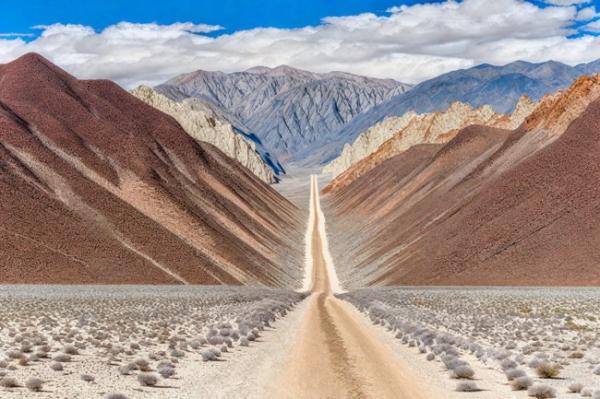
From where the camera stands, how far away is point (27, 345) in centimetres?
2084

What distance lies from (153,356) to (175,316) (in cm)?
1253

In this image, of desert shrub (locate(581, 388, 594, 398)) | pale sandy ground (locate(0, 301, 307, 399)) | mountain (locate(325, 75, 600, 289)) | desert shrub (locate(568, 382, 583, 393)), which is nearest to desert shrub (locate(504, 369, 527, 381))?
desert shrub (locate(568, 382, 583, 393))

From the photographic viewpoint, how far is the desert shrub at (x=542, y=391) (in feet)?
52.6

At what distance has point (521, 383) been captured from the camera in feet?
56.5

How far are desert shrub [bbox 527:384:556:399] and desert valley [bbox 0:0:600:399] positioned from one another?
6cm

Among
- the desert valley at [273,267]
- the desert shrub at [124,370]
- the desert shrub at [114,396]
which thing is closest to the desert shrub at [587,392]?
the desert valley at [273,267]

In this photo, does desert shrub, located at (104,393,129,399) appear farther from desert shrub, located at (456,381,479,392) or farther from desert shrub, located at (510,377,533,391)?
desert shrub, located at (510,377,533,391)

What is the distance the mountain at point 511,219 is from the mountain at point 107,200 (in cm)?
1225

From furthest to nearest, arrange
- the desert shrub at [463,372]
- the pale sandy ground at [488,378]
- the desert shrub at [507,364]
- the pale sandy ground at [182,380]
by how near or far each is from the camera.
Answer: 1. the desert shrub at [507,364]
2. the desert shrub at [463,372]
3. the pale sandy ground at [488,378]
4. the pale sandy ground at [182,380]

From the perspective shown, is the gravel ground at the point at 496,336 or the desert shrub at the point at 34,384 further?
the gravel ground at the point at 496,336

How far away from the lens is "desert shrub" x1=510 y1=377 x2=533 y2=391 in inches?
677

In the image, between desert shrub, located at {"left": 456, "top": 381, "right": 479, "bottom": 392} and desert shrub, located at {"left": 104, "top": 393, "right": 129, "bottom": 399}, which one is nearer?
desert shrub, located at {"left": 104, "top": 393, "right": 129, "bottom": 399}

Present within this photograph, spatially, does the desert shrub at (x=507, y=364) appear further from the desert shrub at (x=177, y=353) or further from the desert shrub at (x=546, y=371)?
the desert shrub at (x=177, y=353)

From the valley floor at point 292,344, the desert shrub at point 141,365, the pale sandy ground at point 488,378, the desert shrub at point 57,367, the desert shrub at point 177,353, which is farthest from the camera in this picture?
the desert shrub at point 177,353
